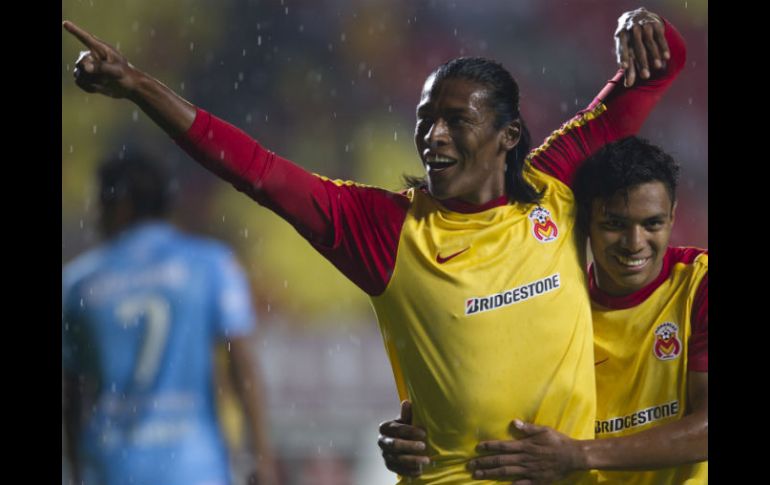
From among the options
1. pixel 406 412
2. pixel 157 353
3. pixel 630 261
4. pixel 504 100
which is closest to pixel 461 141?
pixel 504 100

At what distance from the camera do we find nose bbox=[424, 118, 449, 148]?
3145 mm

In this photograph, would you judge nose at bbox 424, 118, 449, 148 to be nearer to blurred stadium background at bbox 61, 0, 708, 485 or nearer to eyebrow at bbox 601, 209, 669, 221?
blurred stadium background at bbox 61, 0, 708, 485

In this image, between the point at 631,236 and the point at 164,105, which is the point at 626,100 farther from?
the point at 164,105

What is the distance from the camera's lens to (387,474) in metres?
3.39

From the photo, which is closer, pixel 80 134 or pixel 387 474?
pixel 387 474

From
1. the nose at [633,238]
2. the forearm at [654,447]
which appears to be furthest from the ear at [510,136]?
the forearm at [654,447]

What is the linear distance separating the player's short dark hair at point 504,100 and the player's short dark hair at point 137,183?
0.87 metres

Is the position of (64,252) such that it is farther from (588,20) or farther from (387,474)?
(588,20)

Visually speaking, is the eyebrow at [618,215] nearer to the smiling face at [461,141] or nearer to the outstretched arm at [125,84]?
the smiling face at [461,141]

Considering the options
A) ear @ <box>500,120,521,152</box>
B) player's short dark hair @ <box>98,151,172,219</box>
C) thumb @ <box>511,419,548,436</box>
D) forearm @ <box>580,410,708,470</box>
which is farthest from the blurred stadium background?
forearm @ <box>580,410,708,470</box>

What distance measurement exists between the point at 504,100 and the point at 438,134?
0.75ft

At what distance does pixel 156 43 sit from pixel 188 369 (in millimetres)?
1036

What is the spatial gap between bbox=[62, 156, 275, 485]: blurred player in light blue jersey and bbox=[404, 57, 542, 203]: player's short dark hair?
797 mm

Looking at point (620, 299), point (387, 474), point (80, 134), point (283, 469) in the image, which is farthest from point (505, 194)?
point (80, 134)
